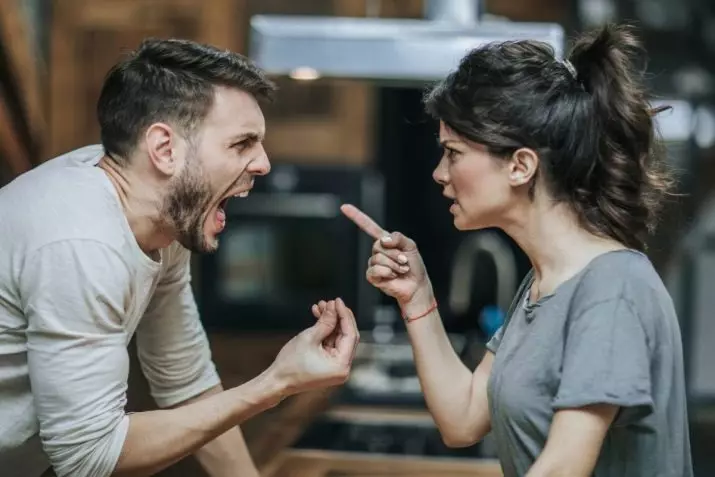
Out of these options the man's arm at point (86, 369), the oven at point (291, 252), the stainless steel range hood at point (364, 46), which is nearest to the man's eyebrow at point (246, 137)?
the man's arm at point (86, 369)

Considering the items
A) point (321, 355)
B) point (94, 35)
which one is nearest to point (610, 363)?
point (321, 355)

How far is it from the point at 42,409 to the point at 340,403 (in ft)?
5.50

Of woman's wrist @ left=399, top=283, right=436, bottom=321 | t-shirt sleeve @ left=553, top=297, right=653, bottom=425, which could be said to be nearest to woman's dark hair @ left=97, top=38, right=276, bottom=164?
woman's wrist @ left=399, top=283, right=436, bottom=321

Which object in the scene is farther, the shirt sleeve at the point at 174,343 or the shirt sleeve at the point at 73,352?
the shirt sleeve at the point at 174,343

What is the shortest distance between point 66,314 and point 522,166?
580 millimetres

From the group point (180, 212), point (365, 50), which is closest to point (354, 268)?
point (365, 50)

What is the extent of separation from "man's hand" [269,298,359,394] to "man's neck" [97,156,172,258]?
0.82 feet

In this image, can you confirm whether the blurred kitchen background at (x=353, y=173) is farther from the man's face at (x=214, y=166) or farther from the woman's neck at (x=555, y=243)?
the woman's neck at (x=555, y=243)

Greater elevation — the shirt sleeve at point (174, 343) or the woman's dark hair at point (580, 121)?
the woman's dark hair at point (580, 121)

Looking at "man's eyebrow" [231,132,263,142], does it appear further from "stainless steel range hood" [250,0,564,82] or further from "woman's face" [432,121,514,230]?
"stainless steel range hood" [250,0,564,82]

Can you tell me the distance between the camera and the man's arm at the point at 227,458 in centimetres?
157

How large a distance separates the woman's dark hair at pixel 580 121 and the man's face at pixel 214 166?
30 cm

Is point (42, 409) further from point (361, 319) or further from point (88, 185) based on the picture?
point (361, 319)

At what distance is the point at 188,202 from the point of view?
53.2 inches
